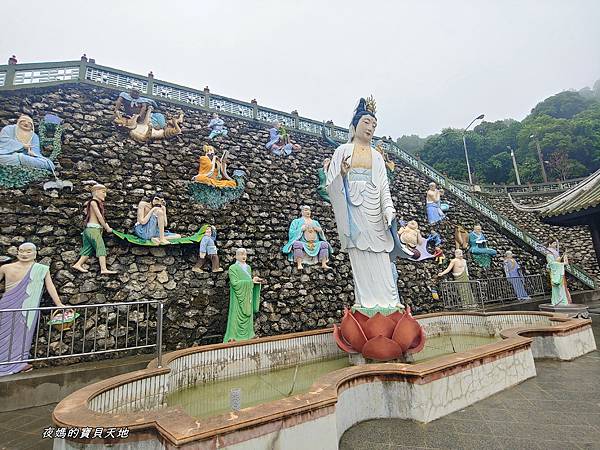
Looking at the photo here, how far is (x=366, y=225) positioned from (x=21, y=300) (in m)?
5.72

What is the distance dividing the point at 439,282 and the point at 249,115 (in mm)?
8814

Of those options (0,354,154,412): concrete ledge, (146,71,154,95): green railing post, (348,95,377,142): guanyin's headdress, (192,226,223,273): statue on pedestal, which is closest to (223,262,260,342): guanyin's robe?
(192,226,223,273): statue on pedestal

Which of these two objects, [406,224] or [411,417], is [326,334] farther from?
[406,224]

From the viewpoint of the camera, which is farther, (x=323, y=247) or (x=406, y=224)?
(x=406, y=224)

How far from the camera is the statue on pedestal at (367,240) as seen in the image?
4.32 meters

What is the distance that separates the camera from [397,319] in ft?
14.3

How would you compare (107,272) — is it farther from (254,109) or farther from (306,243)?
(254,109)

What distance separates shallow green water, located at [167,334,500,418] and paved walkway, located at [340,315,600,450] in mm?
1283

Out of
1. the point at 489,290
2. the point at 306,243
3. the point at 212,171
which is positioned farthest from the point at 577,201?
the point at 212,171

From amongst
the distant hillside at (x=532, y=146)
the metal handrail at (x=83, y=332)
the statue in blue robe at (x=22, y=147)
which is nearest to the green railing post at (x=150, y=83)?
the statue in blue robe at (x=22, y=147)

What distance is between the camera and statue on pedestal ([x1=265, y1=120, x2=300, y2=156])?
10.6 metres

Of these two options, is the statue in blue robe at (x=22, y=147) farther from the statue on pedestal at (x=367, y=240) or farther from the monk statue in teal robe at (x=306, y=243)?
the statue on pedestal at (x=367, y=240)

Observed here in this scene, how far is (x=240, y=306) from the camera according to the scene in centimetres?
663

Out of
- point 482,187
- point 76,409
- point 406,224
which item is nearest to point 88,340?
point 76,409
